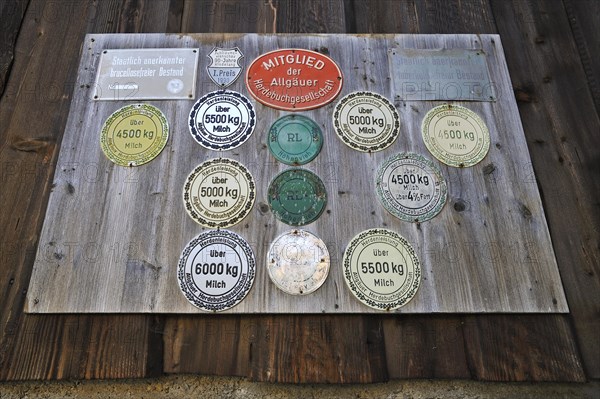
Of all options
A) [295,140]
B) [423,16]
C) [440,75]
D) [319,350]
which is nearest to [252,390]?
[319,350]

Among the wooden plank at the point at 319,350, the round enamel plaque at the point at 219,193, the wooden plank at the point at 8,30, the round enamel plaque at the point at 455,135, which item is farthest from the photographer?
the wooden plank at the point at 8,30

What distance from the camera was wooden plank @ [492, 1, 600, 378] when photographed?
138 centimetres

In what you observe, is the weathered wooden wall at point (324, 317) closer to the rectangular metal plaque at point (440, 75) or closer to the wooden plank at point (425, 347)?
the wooden plank at point (425, 347)

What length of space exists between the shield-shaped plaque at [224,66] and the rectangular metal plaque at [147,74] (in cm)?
6

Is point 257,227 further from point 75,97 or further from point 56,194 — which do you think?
point 75,97

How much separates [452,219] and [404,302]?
0.30 meters

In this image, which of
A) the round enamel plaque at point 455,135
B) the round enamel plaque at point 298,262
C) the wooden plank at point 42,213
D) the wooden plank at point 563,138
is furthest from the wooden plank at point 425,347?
the wooden plank at point 42,213

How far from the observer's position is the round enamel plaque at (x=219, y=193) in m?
1.37

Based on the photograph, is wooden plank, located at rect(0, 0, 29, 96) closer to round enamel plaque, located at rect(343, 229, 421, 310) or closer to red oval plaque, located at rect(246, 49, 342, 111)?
red oval plaque, located at rect(246, 49, 342, 111)

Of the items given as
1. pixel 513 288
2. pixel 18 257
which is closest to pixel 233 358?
pixel 18 257

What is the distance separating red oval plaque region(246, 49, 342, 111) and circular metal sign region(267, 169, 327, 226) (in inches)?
9.5

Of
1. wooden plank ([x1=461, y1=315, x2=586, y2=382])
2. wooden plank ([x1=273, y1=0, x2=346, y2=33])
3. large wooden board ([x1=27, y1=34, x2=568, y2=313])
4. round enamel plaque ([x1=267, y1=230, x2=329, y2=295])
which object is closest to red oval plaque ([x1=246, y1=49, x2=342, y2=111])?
large wooden board ([x1=27, y1=34, x2=568, y2=313])

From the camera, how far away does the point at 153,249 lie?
1343mm

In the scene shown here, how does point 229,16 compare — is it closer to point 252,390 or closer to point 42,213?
point 42,213
